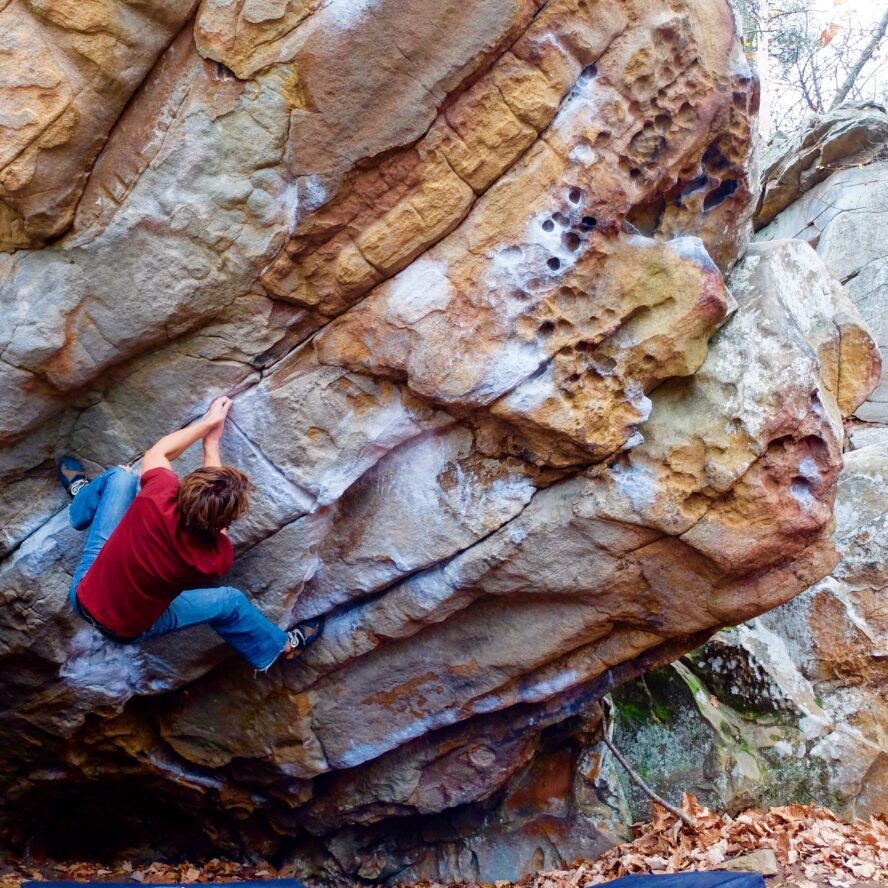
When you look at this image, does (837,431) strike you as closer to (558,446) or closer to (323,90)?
(558,446)

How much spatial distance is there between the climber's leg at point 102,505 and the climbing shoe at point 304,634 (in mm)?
1344

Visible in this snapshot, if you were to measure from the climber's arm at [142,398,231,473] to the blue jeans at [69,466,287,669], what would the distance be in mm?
312

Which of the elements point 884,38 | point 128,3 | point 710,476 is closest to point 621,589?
point 710,476

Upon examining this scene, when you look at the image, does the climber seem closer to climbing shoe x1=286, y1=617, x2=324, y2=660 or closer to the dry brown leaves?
climbing shoe x1=286, y1=617, x2=324, y2=660

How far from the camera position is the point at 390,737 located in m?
5.80

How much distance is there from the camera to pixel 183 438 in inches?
176

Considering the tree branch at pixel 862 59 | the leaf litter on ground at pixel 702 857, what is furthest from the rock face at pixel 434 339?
Answer: the tree branch at pixel 862 59

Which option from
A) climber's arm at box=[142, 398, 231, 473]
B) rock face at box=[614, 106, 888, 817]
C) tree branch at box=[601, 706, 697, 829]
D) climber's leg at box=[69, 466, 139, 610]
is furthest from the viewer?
rock face at box=[614, 106, 888, 817]

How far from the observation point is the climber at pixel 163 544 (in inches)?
163

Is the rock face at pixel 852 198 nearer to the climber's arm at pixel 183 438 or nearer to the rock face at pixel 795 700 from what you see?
the rock face at pixel 795 700

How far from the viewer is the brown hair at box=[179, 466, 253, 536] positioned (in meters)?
4.04

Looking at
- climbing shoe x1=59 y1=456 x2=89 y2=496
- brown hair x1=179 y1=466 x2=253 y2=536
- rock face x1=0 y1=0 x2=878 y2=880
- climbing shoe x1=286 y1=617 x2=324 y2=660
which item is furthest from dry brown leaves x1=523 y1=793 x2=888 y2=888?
climbing shoe x1=59 y1=456 x2=89 y2=496

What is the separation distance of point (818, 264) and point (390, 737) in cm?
436

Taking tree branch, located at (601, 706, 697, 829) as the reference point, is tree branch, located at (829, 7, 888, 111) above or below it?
above
